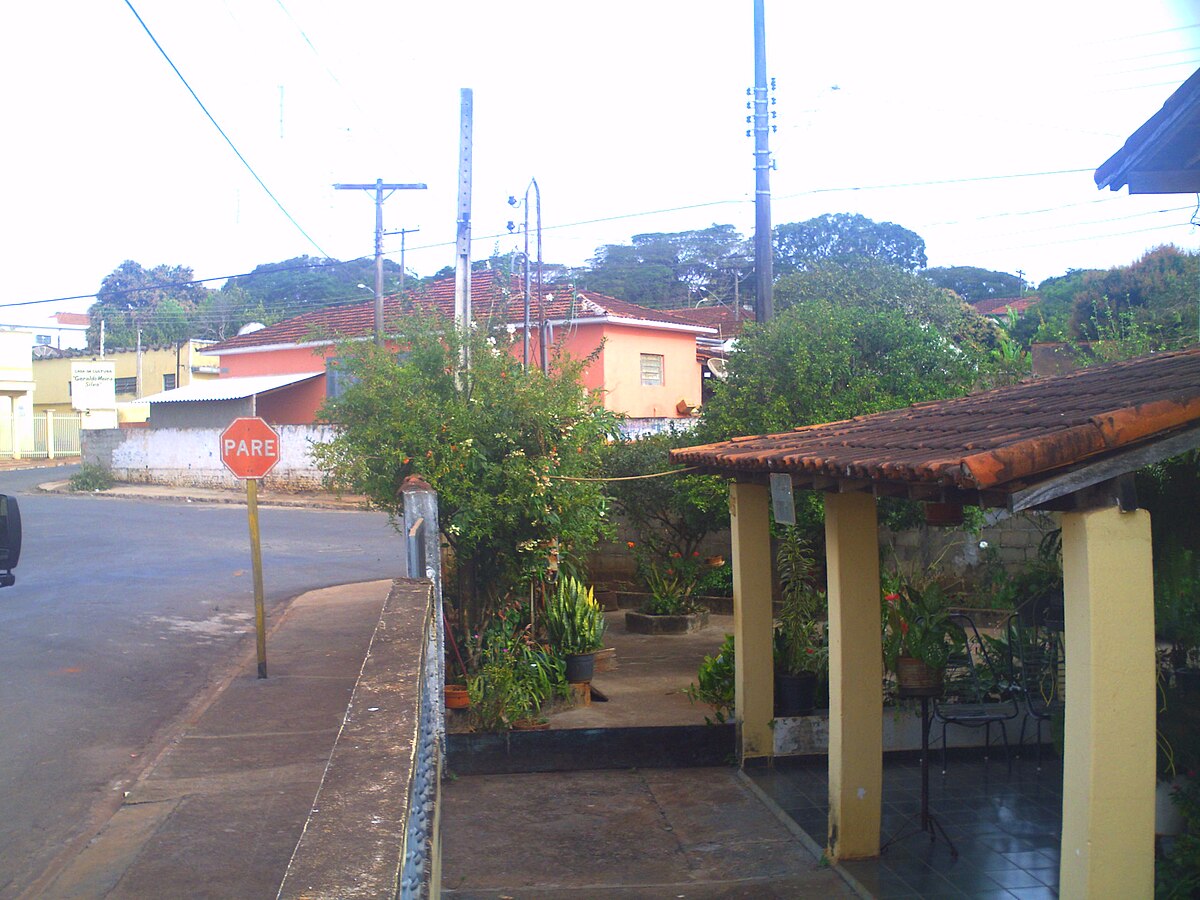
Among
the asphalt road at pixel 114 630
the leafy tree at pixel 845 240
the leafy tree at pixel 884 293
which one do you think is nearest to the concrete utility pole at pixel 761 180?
the asphalt road at pixel 114 630

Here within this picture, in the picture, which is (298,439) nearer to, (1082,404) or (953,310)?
(953,310)

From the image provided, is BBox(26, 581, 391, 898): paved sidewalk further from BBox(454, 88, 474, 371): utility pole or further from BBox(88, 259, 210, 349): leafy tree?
BBox(88, 259, 210, 349): leafy tree

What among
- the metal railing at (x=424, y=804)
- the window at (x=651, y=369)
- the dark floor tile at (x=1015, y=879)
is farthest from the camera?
the window at (x=651, y=369)

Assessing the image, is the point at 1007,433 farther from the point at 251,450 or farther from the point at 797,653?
the point at 251,450

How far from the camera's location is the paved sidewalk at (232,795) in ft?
20.0

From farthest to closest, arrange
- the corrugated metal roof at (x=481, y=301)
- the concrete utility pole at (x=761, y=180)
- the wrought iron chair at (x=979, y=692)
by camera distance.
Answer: the corrugated metal roof at (x=481, y=301) < the concrete utility pole at (x=761, y=180) < the wrought iron chair at (x=979, y=692)

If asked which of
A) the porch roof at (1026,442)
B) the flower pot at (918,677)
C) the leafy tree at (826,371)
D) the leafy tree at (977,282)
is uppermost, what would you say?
the leafy tree at (977,282)

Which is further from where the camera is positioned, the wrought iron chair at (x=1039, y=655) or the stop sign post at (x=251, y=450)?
the stop sign post at (x=251, y=450)

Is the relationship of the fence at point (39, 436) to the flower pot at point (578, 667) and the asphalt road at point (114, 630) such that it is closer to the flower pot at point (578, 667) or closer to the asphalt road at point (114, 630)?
the asphalt road at point (114, 630)

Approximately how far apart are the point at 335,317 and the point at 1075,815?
32.5 metres

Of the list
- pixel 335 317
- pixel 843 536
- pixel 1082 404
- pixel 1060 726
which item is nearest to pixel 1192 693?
pixel 1060 726

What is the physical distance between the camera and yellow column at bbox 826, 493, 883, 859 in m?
6.00

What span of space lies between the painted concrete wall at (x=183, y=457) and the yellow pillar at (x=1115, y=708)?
27.6 m

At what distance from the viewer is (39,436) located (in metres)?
45.7
